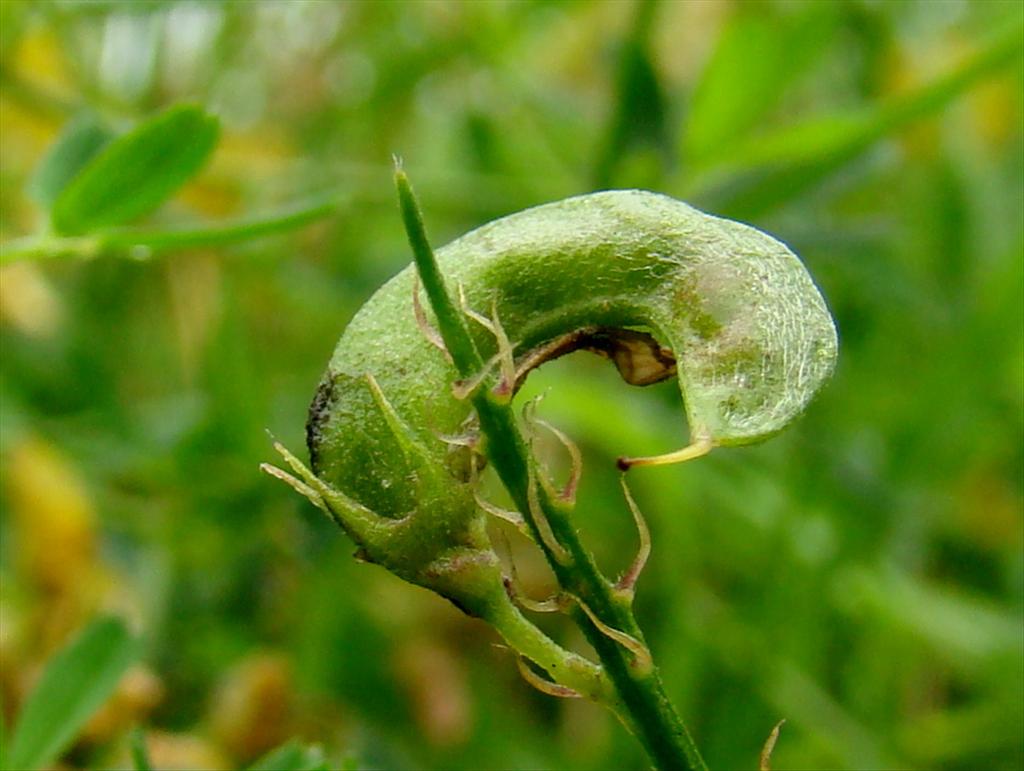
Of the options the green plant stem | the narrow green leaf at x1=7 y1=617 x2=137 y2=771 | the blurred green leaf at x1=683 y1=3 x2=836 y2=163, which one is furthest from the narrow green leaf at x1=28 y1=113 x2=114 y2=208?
the blurred green leaf at x1=683 y1=3 x2=836 y2=163

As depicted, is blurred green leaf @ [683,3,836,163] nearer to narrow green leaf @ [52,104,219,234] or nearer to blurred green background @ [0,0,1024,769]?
blurred green background @ [0,0,1024,769]

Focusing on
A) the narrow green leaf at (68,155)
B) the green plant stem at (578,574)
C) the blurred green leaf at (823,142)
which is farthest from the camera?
the blurred green leaf at (823,142)

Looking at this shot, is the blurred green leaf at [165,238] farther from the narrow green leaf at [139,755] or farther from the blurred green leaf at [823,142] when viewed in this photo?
the blurred green leaf at [823,142]

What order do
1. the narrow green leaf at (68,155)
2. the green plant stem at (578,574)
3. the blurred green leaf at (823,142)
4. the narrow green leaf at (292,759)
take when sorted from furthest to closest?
1. the blurred green leaf at (823,142)
2. the narrow green leaf at (68,155)
3. the narrow green leaf at (292,759)
4. the green plant stem at (578,574)

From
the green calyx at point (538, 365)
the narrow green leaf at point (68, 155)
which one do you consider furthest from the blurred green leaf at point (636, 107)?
the green calyx at point (538, 365)

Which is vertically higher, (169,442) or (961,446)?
(169,442)

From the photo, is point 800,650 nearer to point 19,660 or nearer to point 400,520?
point 19,660

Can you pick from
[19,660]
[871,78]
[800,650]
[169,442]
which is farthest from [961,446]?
[19,660]
